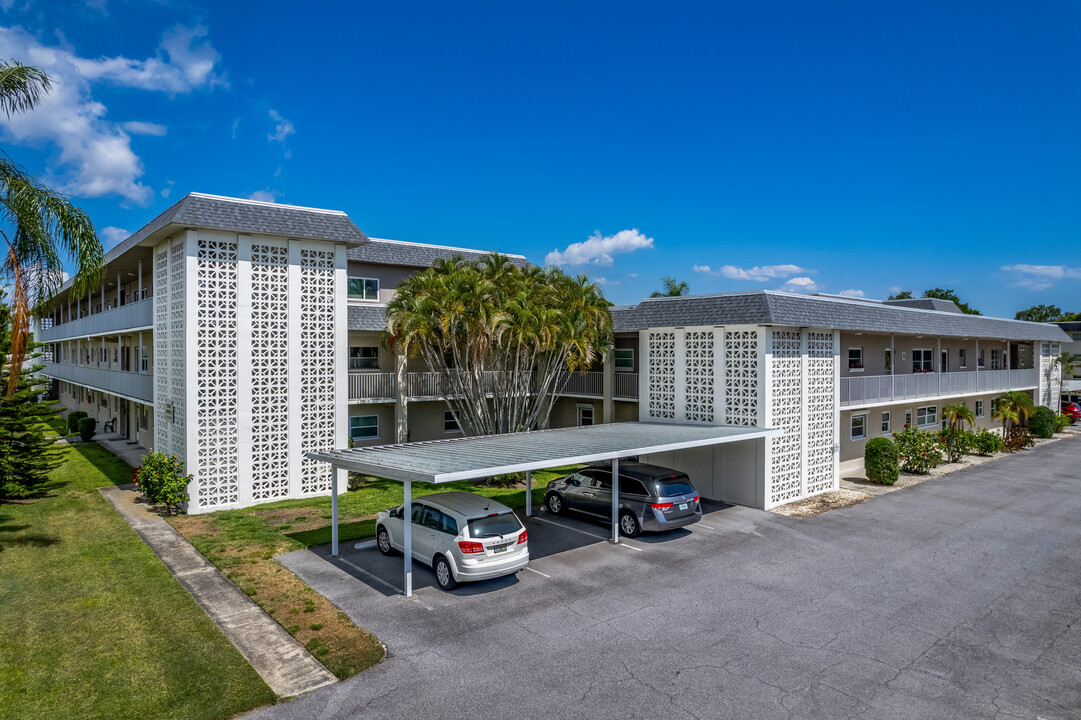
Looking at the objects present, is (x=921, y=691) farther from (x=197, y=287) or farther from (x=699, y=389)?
(x=197, y=287)

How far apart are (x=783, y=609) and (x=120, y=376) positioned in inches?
960

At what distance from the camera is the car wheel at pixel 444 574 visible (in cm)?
1188

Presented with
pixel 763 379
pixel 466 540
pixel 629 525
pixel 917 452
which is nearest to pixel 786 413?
pixel 763 379

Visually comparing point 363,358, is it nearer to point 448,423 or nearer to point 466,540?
point 448,423

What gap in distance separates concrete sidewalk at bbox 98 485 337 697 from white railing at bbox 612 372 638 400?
53.4 feet

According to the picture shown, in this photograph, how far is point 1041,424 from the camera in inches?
1366

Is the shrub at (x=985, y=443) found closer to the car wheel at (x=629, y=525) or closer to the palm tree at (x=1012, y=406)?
the palm tree at (x=1012, y=406)

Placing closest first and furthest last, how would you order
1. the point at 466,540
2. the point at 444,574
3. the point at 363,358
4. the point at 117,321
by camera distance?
1. the point at 466,540
2. the point at 444,574
3. the point at 117,321
4. the point at 363,358

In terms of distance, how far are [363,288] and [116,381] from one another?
10.1 m

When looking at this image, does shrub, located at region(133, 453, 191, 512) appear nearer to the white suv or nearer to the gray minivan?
the white suv

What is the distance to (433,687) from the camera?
27.8 feet

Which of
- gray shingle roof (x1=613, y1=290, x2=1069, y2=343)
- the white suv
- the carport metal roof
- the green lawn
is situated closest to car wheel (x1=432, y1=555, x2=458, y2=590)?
the white suv

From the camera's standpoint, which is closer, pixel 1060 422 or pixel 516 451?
pixel 516 451

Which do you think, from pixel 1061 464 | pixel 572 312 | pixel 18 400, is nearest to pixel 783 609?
pixel 572 312
